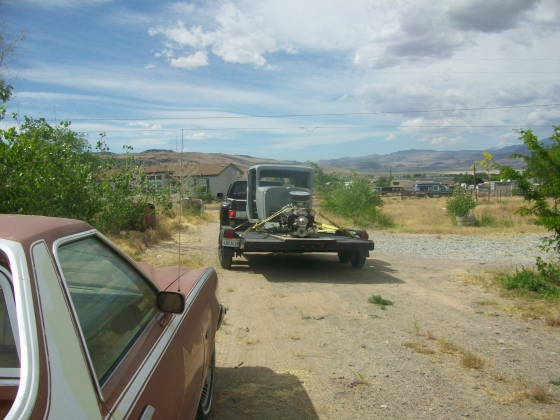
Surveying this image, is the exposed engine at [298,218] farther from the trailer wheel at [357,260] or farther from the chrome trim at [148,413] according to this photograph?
the chrome trim at [148,413]

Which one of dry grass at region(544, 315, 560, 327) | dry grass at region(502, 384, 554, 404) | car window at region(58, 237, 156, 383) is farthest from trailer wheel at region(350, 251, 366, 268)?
car window at region(58, 237, 156, 383)

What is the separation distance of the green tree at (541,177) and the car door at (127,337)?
265 inches

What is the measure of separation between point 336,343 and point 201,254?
742 centimetres

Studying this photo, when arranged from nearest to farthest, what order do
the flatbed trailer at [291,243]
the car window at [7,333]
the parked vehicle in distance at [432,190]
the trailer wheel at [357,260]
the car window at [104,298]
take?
the car window at [7,333], the car window at [104,298], the flatbed trailer at [291,243], the trailer wheel at [357,260], the parked vehicle in distance at [432,190]

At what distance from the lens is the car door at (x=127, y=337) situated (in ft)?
6.61

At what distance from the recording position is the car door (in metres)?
2.02

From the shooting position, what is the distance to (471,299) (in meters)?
7.93

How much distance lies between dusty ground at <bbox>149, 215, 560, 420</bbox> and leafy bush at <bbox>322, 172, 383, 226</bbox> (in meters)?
13.1

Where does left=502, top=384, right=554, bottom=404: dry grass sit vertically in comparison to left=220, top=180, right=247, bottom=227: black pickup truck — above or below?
below

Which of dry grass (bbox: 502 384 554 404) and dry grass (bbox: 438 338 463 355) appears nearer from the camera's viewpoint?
dry grass (bbox: 502 384 554 404)

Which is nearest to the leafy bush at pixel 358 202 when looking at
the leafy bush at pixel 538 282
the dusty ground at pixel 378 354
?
the dusty ground at pixel 378 354

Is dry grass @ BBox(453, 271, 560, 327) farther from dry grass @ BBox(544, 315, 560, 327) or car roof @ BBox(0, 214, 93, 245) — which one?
car roof @ BBox(0, 214, 93, 245)

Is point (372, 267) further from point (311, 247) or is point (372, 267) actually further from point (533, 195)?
point (533, 195)

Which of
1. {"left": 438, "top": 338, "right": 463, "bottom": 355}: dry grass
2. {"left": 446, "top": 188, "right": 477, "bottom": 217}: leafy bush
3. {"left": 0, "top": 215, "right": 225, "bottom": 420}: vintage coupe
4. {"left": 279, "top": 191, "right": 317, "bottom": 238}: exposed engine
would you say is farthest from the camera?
{"left": 446, "top": 188, "right": 477, "bottom": 217}: leafy bush
